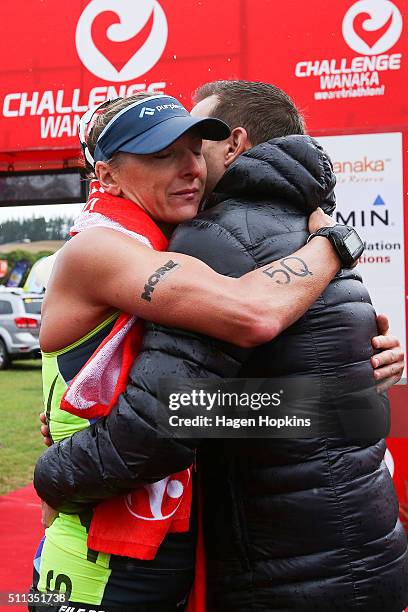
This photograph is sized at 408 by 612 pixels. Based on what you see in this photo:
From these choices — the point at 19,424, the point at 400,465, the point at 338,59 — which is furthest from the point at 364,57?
the point at 19,424

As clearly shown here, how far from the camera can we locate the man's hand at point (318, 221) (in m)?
1.37

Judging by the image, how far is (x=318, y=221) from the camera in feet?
4.55

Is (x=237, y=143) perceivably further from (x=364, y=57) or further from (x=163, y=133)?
(x=364, y=57)

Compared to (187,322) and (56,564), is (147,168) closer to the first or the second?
(187,322)

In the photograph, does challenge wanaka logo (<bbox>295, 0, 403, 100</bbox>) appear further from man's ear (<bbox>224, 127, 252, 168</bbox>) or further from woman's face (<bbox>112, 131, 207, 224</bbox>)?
woman's face (<bbox>112, 131, 207, 224</bbox>)

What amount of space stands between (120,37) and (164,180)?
8.77 feet

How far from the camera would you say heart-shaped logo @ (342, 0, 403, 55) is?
11.3 ft

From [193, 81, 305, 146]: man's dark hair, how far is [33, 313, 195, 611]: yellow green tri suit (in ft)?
1.72

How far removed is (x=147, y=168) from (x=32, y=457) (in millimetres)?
6821

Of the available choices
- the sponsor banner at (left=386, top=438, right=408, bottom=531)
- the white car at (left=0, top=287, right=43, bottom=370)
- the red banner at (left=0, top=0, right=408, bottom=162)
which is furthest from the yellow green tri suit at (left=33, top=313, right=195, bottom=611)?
the white car at (left=0, top=287, right=43, bottom=370)

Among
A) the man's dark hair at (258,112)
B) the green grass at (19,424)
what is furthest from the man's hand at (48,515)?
the green grass at (19,424)

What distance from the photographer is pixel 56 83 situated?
383 cm

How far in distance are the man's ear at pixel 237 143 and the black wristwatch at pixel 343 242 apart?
0.30m

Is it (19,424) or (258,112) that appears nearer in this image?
(258,112)
